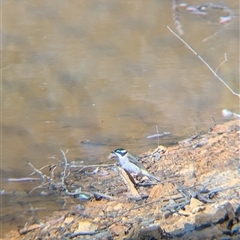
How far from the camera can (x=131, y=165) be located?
10.4 feet

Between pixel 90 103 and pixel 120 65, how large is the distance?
1.59 ft

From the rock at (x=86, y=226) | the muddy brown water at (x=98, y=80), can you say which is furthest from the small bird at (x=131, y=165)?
the rock at (x=86, y=226)

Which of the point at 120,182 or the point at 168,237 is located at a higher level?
the point at 168,237

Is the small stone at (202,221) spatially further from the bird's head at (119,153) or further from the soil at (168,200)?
the bird's head at (119,153)

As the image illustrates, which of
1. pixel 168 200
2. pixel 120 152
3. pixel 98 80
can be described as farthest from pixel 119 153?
pixel 98 80

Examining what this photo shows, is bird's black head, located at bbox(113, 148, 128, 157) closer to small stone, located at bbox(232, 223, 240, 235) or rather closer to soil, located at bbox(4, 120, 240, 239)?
soil, located at bbox(4, 120, 240, 239)

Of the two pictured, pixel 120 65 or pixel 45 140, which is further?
pixel 120 65

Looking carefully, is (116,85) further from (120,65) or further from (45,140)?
(45,140)

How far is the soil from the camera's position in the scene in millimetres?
2537

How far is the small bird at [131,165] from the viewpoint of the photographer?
3156mm

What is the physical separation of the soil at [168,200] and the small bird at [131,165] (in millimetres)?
42

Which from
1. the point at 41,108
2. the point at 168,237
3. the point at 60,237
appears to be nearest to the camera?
the point at 168,237

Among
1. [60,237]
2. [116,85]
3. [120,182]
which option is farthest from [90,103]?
[60,237]

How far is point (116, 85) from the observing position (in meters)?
4.03
